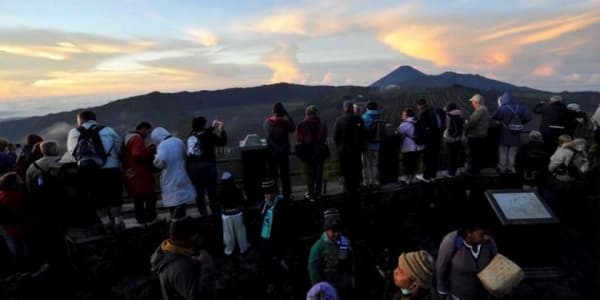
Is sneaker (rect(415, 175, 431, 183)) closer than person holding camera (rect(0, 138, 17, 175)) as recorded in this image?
No

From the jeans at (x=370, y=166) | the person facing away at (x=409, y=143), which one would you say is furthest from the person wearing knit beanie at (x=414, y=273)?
the person facing away at (x=409, y=143)

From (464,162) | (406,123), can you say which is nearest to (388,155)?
(406,123)

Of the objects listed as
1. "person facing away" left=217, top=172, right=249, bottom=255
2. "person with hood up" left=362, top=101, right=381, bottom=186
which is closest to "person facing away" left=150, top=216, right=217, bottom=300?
"person facing away" left=217, top=172, right=249, bottom=255

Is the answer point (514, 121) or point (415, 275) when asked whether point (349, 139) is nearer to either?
point (514, 121)

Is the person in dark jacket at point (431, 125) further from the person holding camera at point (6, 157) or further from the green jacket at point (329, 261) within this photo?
the person holding camera at point (6, 157)

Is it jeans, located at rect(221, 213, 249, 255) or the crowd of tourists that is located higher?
the crowd of tourists

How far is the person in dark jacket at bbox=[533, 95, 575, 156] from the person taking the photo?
8148mm

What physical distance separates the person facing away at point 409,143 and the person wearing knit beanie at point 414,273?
466 cm

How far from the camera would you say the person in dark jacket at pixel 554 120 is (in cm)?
815

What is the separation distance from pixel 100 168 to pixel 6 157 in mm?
1449

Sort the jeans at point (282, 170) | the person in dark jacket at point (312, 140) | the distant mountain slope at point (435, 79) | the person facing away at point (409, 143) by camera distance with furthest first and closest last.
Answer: the distant mountain slope at point (435, 79)
the person facing away at point (409, 143)
the jeans at point (282, 170)
the person in dark jacket at point (312, 140)

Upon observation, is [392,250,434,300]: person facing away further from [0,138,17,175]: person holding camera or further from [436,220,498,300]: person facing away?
[0,138,17,175]: person holding camera

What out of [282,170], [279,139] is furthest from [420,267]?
[282,170]

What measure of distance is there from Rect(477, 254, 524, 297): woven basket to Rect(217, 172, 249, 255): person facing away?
11.3 ft
